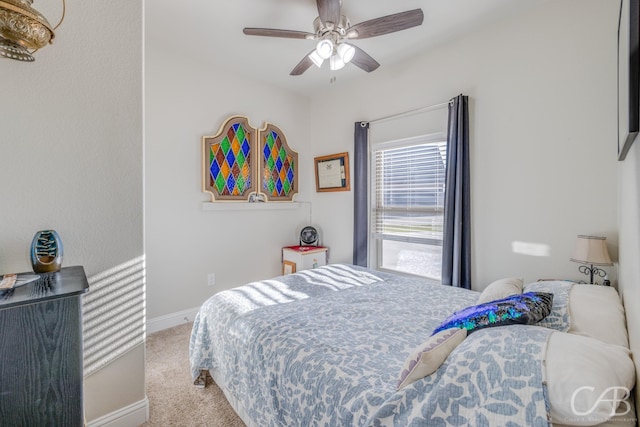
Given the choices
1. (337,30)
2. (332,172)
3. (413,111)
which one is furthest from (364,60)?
(332,172)

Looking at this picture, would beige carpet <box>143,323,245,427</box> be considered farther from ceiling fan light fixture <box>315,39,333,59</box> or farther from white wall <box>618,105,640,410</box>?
ceiling fan light fixture <box>315,39,333,59</box>

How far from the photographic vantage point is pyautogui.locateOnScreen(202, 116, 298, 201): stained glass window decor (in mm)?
3234

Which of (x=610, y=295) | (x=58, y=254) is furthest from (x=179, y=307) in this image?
(x=610, y=295)

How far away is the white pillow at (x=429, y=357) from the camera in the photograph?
37.7 inches

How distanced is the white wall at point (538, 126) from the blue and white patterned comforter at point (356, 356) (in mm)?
815

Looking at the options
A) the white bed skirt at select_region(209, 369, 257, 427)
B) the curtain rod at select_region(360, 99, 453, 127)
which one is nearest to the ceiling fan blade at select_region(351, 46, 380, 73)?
the curtain rod at select_region(360, 99, 453, 127)

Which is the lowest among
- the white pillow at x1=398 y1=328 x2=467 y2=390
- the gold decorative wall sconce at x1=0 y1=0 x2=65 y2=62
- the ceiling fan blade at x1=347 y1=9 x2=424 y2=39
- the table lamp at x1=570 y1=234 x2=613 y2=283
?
the white pillow at x1=398 y1=328 x2=467 y2=390

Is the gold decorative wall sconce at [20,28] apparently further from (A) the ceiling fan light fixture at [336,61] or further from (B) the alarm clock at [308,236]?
(B) the alarm clock at [308,236]

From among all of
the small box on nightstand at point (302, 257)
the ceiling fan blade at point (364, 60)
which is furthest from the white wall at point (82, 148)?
the small box on nightstand at point (302, 257)

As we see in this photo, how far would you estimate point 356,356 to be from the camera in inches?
49.2

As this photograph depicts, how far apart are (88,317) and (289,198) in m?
2.65

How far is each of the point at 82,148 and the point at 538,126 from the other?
298 centimetres

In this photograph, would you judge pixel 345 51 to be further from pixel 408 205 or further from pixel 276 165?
pixel 276 165

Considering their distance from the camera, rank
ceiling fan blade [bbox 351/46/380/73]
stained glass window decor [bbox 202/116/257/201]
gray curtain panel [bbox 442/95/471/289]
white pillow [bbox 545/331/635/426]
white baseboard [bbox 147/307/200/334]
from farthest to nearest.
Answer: stained glass window decor [bbox 202/116/257/201]
white baseboard [bbox 147/307/200/334]
gray curtain panel [bbox 442/95/471/289]
ceiling fan blade [bbox 351/46/380/73]
white pillow [bbox 545/331/635/426]
